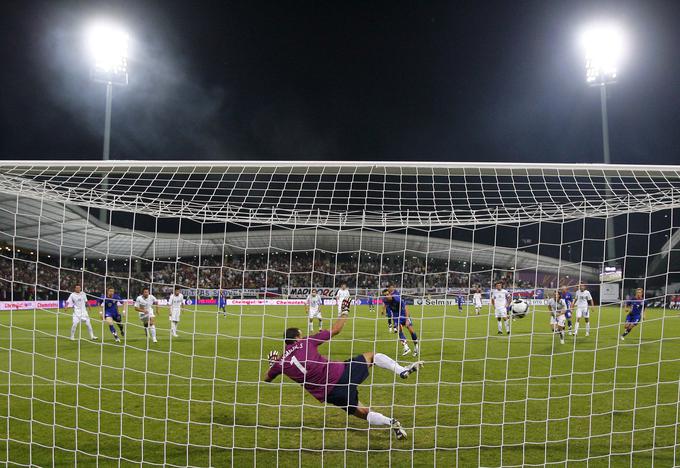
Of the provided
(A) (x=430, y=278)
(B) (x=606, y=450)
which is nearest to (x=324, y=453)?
(B) (x=606, y=450)

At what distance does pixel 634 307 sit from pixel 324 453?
10.2 meters

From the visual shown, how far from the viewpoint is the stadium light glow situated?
30.5 metres

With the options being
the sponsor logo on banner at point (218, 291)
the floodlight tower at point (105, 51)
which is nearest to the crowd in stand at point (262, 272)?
the sponsor logo on banner at point (218, 291)

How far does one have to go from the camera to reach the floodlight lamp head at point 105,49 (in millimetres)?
28406

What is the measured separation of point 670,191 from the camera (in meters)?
6.49

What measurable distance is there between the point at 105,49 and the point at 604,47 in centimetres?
2738

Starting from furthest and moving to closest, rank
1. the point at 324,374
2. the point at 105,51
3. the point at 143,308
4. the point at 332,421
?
the point at 105,51 → the point at 143,308 → the point at 332,421 → the point at 324,374

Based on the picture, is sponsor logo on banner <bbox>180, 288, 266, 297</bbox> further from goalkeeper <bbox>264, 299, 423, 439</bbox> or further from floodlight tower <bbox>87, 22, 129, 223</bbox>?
floodlight tower <bbox>87, 22, 129, 223</bbox>

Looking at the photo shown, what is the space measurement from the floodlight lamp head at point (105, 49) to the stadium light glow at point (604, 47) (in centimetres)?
2589

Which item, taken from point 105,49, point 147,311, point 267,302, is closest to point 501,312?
point 147,311

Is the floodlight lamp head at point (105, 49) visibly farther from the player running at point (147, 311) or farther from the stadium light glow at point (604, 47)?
the stadium light glow at point (604, 47)

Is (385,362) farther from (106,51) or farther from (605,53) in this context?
(605,53)

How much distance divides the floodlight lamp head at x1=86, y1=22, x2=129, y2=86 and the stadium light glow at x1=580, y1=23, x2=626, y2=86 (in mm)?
25894

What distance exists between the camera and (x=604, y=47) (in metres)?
30.7
